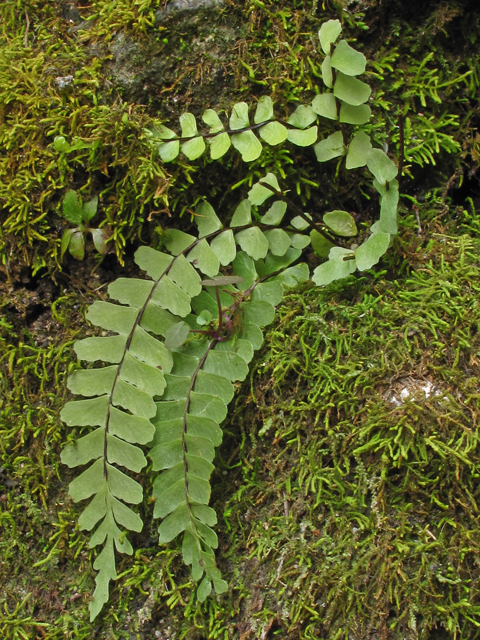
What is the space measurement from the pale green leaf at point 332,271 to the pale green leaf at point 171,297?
441 millimetres

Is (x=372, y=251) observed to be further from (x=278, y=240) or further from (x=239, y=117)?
(x=239, y=117)

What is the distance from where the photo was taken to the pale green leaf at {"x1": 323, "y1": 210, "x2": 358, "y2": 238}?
1.74 m

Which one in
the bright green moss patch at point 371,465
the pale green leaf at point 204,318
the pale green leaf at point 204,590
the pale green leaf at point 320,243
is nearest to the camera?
the bright green moss patch at point 371,465

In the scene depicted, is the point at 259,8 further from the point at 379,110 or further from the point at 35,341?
the point at 35,341

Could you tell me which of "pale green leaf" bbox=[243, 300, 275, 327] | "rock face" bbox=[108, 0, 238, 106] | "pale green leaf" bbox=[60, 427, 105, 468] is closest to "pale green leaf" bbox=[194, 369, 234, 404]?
"pale green leaf" bbox=[243, 300, 275, 327]

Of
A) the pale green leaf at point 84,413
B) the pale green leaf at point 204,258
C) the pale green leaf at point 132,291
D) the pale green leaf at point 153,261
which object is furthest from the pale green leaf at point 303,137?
the pale green leaf at point 84,413

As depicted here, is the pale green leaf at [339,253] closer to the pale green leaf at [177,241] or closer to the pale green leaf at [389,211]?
the pale green leaf at [389,211]

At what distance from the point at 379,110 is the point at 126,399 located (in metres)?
1.40

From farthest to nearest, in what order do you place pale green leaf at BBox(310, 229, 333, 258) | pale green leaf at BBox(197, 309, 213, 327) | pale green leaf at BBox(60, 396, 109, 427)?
pale green leaf at BBox(310, 229, 333, 258) → pale green leaf at BBox(197, 309, 213, 327) → pale green leaf at BBox(60, 396, 109, 427)

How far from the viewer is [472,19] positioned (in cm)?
183

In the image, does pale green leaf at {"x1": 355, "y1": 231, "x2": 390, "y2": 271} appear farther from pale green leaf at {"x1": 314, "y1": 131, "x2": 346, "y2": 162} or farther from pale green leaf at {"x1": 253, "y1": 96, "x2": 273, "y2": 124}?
pale green leaf at {"x1": 253, "y1": 96, "x2": 273, "y2": 124}

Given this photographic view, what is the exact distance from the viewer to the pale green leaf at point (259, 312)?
167cm

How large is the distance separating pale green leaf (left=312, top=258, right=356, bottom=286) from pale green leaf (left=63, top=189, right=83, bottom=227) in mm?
889

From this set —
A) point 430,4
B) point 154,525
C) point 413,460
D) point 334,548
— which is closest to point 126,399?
point 154,525
